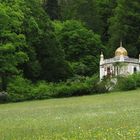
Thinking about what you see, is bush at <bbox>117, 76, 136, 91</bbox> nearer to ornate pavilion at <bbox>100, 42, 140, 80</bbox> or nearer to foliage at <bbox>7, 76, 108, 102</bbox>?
foliage at <bbox>7, 76, 108, 102</bbox>

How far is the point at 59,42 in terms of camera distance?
8919cm

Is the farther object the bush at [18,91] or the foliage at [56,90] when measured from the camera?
the foliage at [56,90]

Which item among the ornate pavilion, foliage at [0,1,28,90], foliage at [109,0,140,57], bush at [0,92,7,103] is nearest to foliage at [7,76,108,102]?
bush at [0,92,7,103]

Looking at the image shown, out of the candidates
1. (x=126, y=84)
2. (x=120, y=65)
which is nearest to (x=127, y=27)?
(x=120, y=65)

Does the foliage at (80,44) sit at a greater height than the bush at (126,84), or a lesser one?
greater

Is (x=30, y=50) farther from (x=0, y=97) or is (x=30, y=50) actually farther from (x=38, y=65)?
(x=0, y=97)

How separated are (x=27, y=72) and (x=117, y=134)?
212ft

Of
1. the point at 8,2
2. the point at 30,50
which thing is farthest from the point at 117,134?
the point at 30,50

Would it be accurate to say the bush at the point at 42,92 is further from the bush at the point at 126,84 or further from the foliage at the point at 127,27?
the foliage at the point at 127,27

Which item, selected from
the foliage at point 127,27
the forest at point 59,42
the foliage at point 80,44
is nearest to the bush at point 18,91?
the forest at point 59,42

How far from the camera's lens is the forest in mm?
58906

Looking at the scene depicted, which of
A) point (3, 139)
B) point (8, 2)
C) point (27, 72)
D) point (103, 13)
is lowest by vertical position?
point (3, 139)

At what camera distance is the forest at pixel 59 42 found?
58.9 meters

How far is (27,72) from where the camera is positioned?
7919cm
